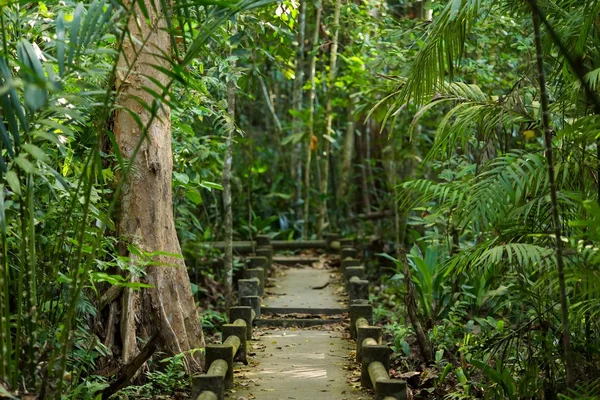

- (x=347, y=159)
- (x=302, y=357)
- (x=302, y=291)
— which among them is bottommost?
(x=302, y=357)

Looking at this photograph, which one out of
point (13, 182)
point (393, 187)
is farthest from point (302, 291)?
point (13, 182)

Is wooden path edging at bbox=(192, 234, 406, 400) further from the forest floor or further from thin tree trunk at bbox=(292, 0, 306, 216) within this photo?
thin tree trunk at bbox=(292, 0, 306, 216)

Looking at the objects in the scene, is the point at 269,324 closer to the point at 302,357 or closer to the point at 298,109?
the point at 302,357

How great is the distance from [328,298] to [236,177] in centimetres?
392

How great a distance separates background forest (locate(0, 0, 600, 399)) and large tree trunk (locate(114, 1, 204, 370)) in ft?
0.19

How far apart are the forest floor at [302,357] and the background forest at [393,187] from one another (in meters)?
0.54

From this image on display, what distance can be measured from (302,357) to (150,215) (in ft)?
5.50

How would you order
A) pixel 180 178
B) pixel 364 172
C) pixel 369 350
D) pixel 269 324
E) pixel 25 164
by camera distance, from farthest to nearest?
pixel 364 172
pixel 269 324
pixel 180 178
pixel 369 350
pixel 25 164

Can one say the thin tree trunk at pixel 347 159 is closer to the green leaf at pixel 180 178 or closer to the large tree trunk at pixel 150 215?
the green leaf at pixel 180 178

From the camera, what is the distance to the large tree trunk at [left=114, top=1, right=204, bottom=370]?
6.44 metres

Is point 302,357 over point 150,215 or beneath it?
beneath

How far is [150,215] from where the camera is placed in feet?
21.4

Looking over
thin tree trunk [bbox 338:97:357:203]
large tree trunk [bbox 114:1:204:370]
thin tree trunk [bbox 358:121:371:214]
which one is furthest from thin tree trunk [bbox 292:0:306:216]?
large tree trunk [bbox 114:1:204:370]

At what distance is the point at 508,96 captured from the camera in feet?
18.2
